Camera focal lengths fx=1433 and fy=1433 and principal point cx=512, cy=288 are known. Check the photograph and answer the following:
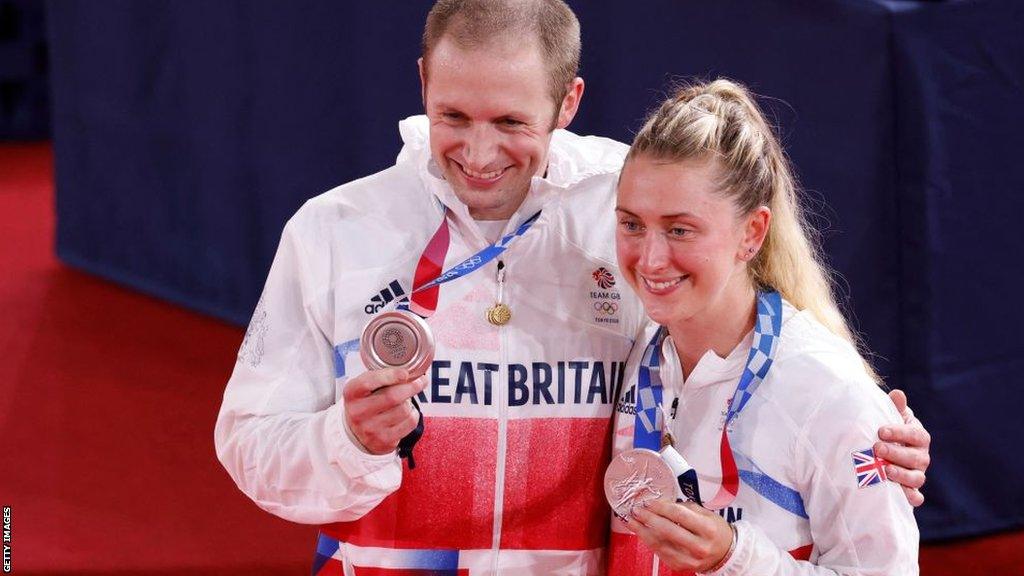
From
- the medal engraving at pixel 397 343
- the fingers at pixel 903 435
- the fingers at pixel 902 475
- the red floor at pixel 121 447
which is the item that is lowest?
the red floor at pixel 121 447

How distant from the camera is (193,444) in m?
A: 5.25

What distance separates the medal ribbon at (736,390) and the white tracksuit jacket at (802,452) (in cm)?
A: 2

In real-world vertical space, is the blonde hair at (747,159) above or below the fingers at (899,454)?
above

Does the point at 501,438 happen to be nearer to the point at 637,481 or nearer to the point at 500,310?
the point at 500,310

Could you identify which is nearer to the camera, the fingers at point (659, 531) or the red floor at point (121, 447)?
the fingers at point (659, 531)

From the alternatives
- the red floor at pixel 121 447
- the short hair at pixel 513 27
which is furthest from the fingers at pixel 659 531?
the red floor at pixel 121 447

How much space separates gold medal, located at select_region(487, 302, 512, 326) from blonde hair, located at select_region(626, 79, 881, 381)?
0.38m

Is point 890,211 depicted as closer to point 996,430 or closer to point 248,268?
point 996,430

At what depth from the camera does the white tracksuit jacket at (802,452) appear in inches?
92.0

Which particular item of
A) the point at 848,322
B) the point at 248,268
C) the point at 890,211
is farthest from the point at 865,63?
the point at 248,268

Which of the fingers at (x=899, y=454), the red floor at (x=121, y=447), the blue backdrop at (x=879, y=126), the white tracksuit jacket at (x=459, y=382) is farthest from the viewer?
the red floor at (x=121, y=447)

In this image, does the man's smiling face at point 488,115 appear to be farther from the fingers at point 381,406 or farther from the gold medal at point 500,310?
the fingers at point 381,406

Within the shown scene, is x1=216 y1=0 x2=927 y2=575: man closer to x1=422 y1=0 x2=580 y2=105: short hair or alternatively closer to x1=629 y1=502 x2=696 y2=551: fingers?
x1=422 y1=0 x2=580 y2=105: short hair

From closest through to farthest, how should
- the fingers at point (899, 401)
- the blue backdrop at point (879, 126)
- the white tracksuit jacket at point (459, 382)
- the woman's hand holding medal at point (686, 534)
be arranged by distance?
the woman's hand holding medal at point (686, 534) < the fingers at point (899, 401) < the white tracksuit jacket at point (459, 382) < the blue backdrop at point (879, 126)
